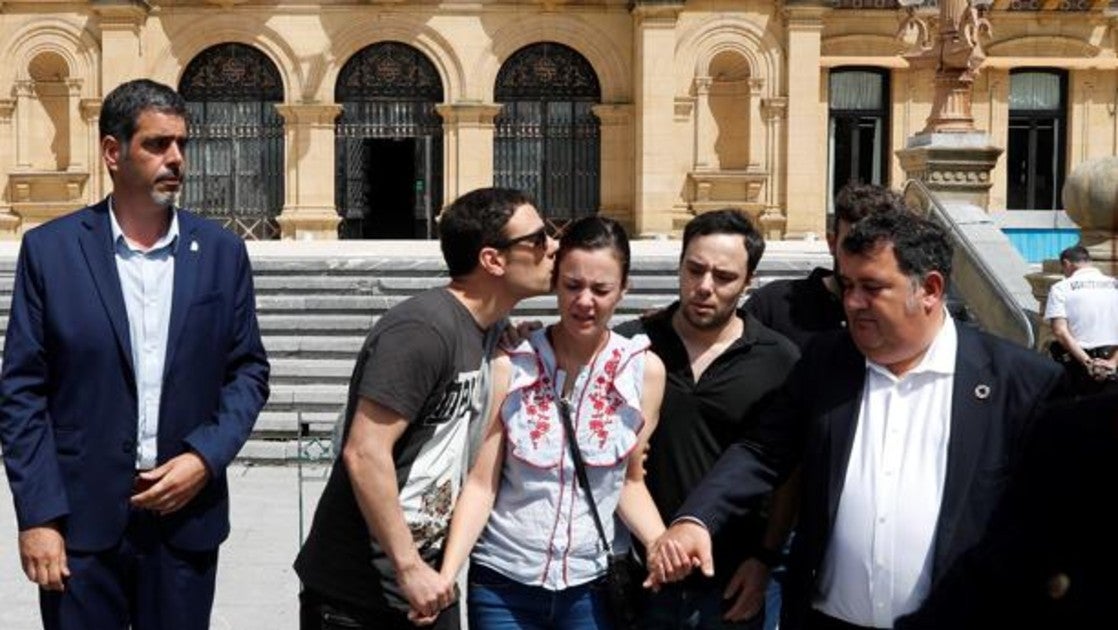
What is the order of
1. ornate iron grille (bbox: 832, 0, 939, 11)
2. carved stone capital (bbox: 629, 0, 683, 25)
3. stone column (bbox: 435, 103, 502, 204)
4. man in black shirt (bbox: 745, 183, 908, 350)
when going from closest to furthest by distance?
man in black shirt (bbox: 745, 183, 908, 350)
carved stone capital (bbox: 629, 0, 683, 25)
stone column (bbox: 435, 103, 502, 204)
ornate iron grille (bbox: 832, 0, 939, 11)

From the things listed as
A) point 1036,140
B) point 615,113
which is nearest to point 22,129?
point 615,113

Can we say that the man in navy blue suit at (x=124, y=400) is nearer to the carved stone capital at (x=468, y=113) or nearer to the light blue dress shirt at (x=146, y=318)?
the light blue dress shirt at (x=146, y=318)

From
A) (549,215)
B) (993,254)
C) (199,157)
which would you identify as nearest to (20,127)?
(199,157)

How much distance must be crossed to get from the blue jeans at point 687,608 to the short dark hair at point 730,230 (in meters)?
1.00

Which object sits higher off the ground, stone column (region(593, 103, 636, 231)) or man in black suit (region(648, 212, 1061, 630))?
stone column (region(593, 103, 636, 231))

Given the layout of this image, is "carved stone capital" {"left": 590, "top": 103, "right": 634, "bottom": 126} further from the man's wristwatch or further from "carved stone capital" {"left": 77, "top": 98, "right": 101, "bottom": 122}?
the man's wristwatch

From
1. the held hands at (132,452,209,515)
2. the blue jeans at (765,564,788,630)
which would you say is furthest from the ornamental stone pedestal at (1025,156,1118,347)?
the held hands at (132,452,209,515)

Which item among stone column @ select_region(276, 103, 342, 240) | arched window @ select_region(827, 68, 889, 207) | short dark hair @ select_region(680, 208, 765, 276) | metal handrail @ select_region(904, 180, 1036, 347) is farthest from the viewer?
arched window @ select_region(827, 68, 889, 207)

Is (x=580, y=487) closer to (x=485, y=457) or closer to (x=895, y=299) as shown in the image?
(x=485, y=457)

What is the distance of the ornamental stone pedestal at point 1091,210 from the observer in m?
10.7

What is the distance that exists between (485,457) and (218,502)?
906 millimetres

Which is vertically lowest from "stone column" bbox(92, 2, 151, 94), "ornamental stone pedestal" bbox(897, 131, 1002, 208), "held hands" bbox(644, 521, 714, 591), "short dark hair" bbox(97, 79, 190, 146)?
"held hands" bbox(644, 521, 714, 591)

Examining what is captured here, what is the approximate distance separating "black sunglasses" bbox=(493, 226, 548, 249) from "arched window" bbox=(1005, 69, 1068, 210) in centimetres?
2681

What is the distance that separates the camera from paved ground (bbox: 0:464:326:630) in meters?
7.59
